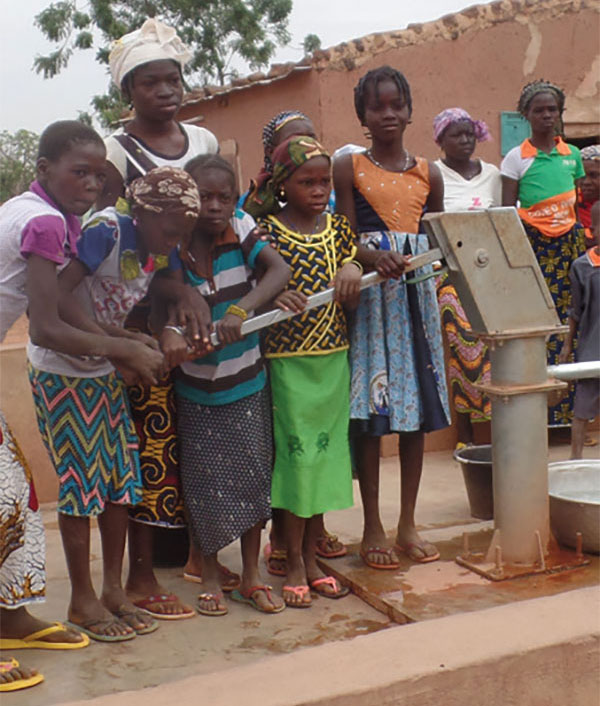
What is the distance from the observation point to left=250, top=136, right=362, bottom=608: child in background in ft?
9.75

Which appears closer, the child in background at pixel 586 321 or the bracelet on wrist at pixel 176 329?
the bracelet on wrist at pixel 176 329

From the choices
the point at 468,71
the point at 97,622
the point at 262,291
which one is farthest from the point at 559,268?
the point at 468,71

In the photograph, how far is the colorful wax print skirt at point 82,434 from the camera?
2605 millimetres

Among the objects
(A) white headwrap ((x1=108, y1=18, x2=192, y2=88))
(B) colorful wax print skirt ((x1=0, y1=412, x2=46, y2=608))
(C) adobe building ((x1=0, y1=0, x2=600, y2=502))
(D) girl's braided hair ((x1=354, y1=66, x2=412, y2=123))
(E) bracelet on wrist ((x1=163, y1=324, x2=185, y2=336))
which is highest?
(C) adobe building ((x1=0, y1=0, x2=600, y2=502))

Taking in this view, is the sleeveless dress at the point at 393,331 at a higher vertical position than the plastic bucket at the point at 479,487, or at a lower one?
higher

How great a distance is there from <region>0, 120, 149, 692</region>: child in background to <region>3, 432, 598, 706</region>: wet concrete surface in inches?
3.9

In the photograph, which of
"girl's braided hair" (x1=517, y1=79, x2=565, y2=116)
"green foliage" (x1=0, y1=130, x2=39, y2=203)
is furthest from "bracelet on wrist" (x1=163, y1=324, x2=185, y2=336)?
"green foliage" (x1=0, y1=130, x2=39, y2=203)

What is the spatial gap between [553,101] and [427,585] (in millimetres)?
2969

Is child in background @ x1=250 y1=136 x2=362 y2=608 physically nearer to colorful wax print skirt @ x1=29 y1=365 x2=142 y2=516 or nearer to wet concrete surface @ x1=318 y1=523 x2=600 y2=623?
wet concrete surface @ x1=318 y1=523 x2=600 y2=623

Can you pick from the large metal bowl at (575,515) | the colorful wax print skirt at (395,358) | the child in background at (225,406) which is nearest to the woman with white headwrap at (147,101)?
the child in background at (225,406)

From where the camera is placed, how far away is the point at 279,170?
3.01m

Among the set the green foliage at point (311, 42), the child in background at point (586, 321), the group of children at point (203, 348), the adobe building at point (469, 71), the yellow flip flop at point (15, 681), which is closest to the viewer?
the yellow flip flop at point (15, 681)

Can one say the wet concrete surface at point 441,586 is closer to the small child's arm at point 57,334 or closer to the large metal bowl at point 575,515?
the large metal bowl at point 575,515

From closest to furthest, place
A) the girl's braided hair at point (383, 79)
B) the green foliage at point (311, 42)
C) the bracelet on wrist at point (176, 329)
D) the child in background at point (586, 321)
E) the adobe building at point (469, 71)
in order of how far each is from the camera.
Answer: the bracelet on wrist at point (176, 329) → the girl's braided hair at point (383, 79) → the child in background at point (586, 321) → the adobe building at point (469, 71) → the green foliage at point (311, 42)
